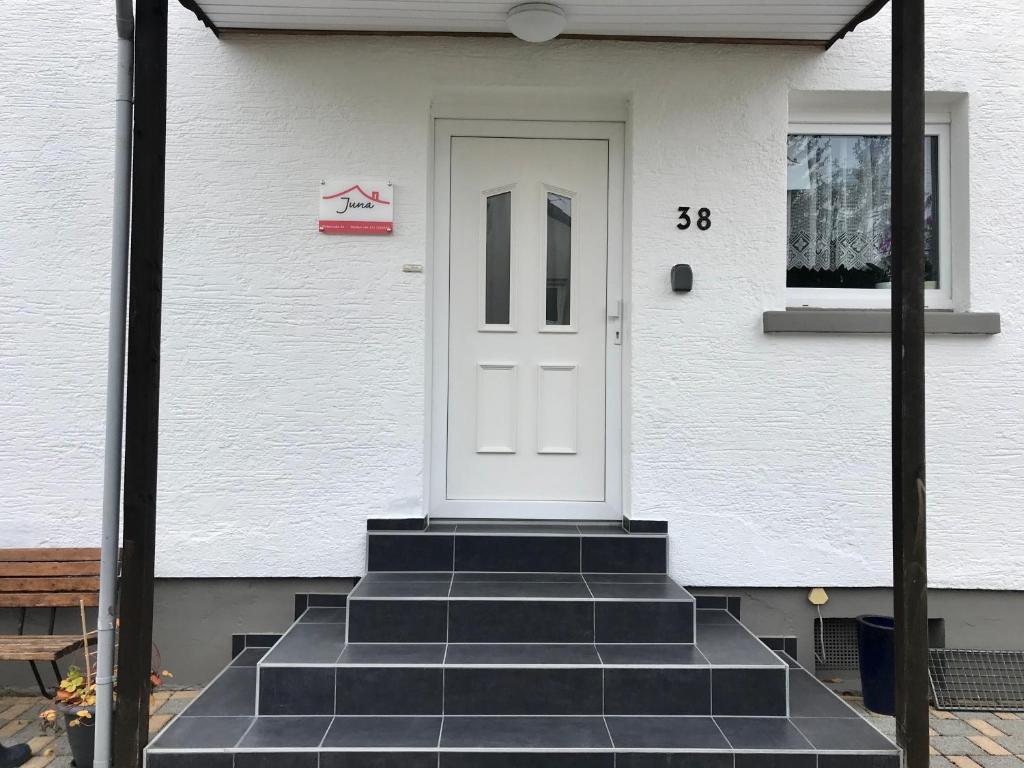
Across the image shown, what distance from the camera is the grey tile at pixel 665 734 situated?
2.83m

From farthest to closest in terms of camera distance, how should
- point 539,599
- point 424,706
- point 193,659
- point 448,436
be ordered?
point 448,436 < point 193,659 < point 539,599 < point 424,706

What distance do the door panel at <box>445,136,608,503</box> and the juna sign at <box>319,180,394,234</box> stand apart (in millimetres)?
471

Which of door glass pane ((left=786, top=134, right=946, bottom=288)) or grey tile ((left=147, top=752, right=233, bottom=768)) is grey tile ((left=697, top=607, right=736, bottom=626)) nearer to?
door glass pane ((left=786, top=134, right=946, bottom=288))

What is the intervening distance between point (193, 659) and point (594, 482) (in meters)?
2.27

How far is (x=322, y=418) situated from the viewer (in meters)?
3.99

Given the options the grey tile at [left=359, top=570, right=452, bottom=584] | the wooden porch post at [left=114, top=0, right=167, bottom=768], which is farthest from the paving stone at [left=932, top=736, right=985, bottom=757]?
the wooden porch post at [left=114, top=0, right=167, bottom=768]

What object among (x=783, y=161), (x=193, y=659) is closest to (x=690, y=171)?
(x=783, y=161)

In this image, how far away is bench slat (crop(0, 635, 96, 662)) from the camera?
333cm

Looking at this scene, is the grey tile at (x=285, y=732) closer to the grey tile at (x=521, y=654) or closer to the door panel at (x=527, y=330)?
the grey tile at (x=521, y=654)

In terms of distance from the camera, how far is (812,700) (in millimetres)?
3307

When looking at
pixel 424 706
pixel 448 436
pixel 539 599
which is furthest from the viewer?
pixel 448 436

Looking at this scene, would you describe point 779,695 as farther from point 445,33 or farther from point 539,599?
point 445,33

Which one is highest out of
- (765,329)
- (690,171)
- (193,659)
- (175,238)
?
(690,171)

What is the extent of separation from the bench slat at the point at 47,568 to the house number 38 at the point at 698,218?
3418 mm
